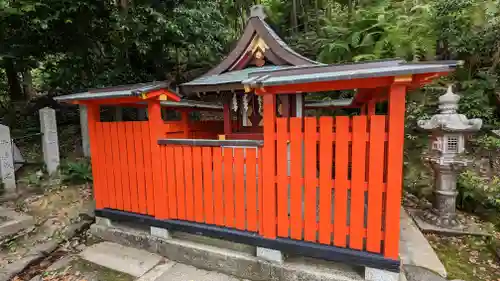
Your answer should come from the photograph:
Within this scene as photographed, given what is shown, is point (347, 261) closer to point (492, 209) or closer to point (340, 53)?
point (492, 209)

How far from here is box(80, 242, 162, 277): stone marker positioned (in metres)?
4.05

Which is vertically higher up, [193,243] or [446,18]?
[446,18]

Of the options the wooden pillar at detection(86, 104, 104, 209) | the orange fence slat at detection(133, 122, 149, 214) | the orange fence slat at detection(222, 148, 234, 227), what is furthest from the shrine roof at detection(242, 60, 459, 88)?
the wooden pillar at detection(86, 104, 104, 209)

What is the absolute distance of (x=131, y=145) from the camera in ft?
14.5

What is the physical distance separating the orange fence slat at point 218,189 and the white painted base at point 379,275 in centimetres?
203

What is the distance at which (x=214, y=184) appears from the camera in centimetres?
387

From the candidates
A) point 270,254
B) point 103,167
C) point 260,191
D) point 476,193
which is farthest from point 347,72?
point 476,193

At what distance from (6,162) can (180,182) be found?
4.56 meters

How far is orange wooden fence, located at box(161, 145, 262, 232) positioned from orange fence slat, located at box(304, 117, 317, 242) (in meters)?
0.63

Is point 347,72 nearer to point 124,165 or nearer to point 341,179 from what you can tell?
point 341,179

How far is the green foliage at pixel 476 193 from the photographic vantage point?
200 inches

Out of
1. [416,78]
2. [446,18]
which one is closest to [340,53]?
[446,18]

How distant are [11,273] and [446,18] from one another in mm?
11280

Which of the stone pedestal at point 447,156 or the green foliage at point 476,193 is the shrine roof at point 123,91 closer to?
the stone pedestal at point 447,156
